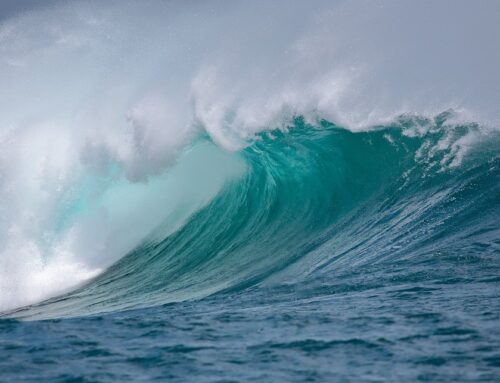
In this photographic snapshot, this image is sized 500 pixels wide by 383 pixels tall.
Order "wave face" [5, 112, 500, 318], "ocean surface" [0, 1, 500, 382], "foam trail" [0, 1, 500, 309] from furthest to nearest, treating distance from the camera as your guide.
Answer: "foam trail" [0, 1, 500, 309] → "wave face" [5, 112, 500, 318] → "ocean surface" [0, 1, 500, 382]

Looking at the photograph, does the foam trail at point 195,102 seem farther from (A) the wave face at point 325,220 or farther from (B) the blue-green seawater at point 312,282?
(B) the blue-green seawater at point 312,282

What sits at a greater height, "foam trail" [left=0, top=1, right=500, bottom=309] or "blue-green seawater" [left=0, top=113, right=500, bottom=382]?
"foam trail" [left=0, top=1, right=500, bottom=309]

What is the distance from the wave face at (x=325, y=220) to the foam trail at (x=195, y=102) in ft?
1.07

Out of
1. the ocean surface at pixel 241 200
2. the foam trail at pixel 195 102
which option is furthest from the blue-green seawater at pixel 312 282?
the foam trail at pixel 195 102

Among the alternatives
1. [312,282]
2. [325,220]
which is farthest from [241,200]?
[312,282]

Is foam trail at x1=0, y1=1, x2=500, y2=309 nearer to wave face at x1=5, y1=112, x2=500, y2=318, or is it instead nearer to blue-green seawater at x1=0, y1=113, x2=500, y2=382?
wave face at x1=5, y1=112, x2=500, y2=318

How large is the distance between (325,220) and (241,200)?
2.17 meters

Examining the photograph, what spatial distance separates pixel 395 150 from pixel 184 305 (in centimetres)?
548

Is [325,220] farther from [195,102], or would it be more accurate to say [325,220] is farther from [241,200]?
[195,102]

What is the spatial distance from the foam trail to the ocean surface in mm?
43

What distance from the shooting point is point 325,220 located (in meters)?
9.35

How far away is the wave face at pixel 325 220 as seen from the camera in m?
7.30

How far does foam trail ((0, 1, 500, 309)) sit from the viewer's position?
1069cm

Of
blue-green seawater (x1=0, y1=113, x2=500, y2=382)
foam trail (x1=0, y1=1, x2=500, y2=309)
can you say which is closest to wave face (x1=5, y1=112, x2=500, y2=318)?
blue-green seawater (x1=0, y1=113, x2=500, y2=382)
